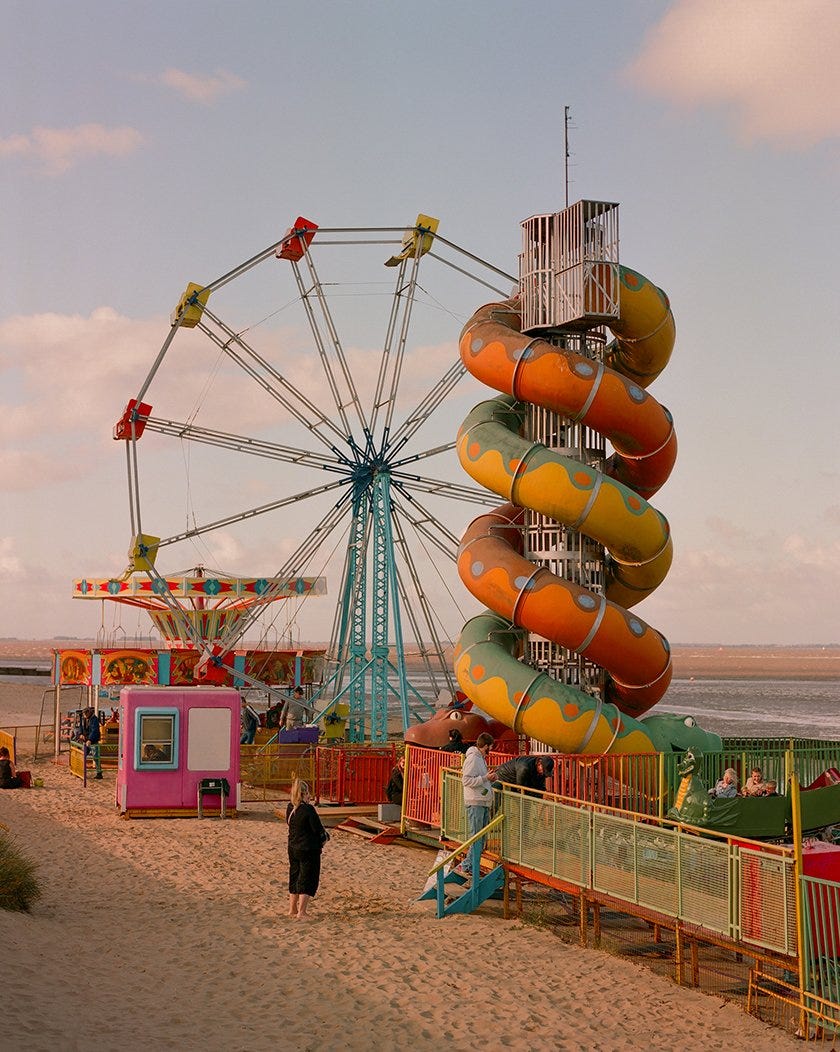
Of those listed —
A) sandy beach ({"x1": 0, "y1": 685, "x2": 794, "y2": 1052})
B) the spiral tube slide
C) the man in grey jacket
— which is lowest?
sandy beach ({"x1": 0, "y1": 685, "x2": 794, "y2": 1052})

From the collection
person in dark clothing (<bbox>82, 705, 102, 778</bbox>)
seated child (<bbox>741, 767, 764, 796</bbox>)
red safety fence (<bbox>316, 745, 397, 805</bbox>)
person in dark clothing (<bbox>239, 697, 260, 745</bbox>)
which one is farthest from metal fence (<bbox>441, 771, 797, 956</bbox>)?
person in dark clothing (<bbox>239, 697, 260, 745</bbox>)

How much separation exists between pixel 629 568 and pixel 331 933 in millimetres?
10884

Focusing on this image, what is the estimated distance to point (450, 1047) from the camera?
973 centimetres

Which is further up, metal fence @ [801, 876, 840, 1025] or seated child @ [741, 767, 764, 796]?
seated child @ [741, 767, 764, 796]

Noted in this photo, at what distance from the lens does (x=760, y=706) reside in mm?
80750

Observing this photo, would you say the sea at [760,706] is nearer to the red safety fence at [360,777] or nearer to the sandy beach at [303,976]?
the red safety fence at [360,777]

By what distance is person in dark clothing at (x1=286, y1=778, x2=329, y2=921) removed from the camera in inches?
535

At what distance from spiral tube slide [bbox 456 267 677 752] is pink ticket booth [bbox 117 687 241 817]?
4.31 metres

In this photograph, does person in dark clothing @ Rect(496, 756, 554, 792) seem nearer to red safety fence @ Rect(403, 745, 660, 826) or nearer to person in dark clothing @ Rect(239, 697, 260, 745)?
red safety fence @ Rect(403, 745, 660, 826)

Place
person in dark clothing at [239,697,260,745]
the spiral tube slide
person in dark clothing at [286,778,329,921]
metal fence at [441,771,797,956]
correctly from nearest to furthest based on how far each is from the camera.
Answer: metal fence at [441,771,797,956] → person in dark clothing at [286,778,329,921] → the spiral tube slide → person in dark clothing at [239,697,260,745]

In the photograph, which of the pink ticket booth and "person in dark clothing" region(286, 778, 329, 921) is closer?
"person in dark clothing" region(286, 778, 329, 921)

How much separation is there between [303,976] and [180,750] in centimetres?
1112

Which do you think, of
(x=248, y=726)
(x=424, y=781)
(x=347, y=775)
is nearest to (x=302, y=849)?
(x=424, y=781)

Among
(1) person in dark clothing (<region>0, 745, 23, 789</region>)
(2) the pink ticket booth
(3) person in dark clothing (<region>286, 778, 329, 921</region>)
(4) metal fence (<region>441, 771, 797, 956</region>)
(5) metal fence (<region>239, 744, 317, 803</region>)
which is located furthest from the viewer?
(5) metal fence (<region>239, 744, 317, 803</region>)
